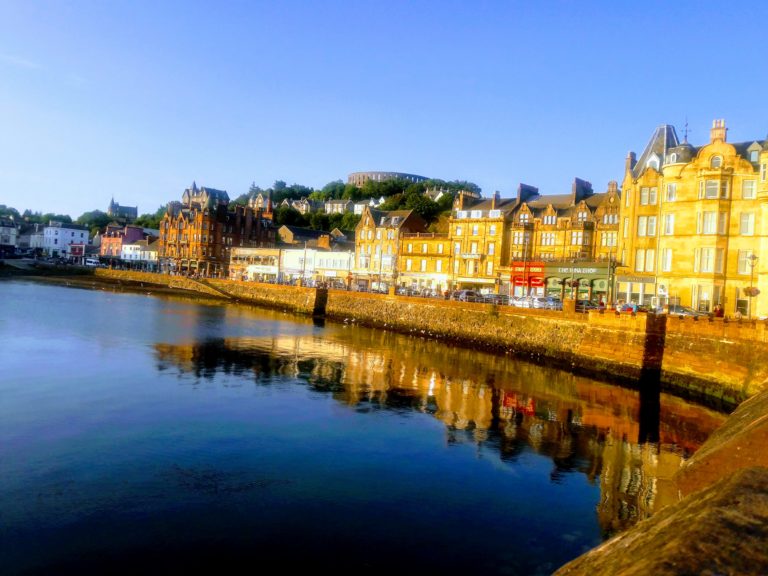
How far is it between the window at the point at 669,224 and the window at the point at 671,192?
103 cm

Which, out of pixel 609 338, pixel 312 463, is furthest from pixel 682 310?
pixel 312 463

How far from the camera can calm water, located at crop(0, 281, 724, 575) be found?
12.3 metres

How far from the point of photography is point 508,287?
212 feet

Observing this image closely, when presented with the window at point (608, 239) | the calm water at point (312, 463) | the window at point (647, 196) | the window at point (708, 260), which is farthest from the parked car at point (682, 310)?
the window at point (608, 239)

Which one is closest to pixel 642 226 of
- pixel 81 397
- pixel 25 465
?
pixel 81 397

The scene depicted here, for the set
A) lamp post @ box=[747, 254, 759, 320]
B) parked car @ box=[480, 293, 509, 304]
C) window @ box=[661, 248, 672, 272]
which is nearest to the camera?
lamp post @ box=[747, 254, 759, 320]

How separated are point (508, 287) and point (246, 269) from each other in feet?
165

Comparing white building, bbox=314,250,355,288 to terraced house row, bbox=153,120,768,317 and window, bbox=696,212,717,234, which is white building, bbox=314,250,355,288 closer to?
terraced house row, bbox=153,120,768,317

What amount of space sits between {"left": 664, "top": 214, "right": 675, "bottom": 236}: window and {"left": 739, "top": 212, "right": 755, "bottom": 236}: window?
395 centimetres

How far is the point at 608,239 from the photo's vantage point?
196 feet

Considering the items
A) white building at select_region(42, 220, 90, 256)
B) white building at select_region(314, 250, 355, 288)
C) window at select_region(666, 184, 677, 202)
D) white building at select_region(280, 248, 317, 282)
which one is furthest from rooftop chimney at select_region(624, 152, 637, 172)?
white building at select_region(42, 220, 90, 256)

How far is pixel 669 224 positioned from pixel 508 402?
20.8 meters

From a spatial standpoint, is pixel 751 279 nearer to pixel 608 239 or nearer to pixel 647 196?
pixel 647 196

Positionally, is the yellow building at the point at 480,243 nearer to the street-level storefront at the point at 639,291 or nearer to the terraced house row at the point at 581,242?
the terraced house row at the point at 581,242
